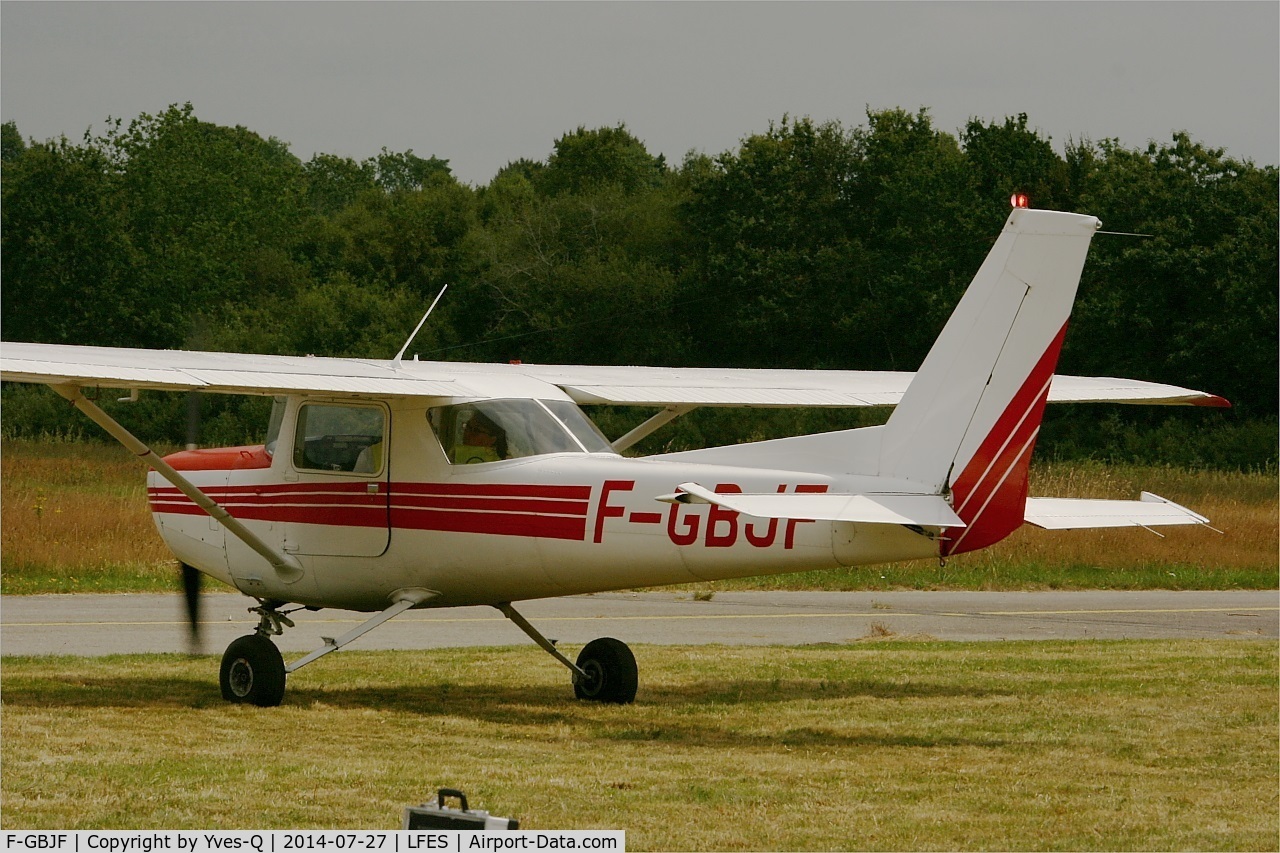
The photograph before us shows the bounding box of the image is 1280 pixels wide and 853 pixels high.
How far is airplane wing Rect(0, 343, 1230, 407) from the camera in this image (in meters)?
8.90

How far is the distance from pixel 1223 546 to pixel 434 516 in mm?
16462

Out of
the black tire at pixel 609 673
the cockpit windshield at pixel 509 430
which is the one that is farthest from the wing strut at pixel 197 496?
the black tire at pixel 609 673

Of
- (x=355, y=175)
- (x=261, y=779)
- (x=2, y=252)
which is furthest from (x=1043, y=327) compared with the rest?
(x=355, y=175)

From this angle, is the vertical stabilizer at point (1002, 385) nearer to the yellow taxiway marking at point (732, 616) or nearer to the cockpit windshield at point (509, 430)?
the cockpit windshield at point (509, 430)

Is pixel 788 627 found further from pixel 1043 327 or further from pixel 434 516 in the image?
pixel 1043 327

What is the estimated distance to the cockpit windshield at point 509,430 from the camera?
9.62 metres

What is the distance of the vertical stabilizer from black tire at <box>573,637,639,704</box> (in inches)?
101

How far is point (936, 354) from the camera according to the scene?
880 centimetres

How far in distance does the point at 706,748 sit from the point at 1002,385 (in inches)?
99.2

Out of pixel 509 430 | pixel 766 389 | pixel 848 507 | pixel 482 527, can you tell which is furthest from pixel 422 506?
pixel 766 389

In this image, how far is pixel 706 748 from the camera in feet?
28.1

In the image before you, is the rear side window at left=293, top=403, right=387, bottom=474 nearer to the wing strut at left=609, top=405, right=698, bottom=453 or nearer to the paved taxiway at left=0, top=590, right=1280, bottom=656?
the wing strut at left=609, top=405, right=698, bottom=453

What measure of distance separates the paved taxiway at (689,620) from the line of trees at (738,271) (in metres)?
15.6
